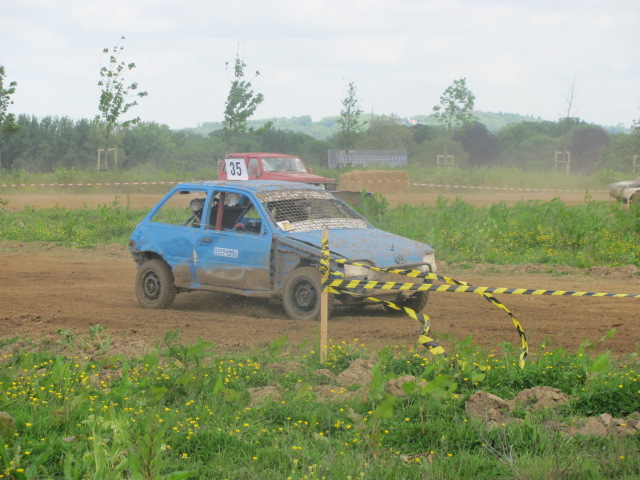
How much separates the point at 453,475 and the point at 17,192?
95.8 feet

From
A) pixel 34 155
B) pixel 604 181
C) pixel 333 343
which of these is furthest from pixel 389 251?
pixel 34 155

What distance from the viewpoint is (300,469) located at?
4.96 m

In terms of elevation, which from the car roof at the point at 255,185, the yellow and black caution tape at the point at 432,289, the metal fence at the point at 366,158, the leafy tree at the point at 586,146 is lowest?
the yellow and black caution tape at the point at 432,289

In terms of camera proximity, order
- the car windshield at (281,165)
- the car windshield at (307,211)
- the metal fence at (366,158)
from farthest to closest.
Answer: the metal fence at (366,158), the car windshield at (281,165), the car windshield at (307,211)

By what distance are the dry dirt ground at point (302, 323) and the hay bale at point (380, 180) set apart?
20489mm

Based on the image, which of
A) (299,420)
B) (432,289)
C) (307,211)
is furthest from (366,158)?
(299,420)

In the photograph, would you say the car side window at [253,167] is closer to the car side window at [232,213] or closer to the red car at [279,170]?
the red car at [279,170]

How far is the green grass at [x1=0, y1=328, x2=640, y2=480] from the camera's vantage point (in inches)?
191

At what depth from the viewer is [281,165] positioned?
2327cm

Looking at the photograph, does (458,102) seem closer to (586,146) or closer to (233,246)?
(586,146)

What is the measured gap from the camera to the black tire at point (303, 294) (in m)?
9.20

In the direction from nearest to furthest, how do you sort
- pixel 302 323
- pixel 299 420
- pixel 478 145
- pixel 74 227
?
pixel 299 420 < pixel 302 323 < pixel 74 227 < pixel 478 145

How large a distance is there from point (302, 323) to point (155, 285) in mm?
2593

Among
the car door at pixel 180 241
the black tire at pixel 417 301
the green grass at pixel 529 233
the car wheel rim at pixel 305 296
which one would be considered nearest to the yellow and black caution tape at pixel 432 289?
the car wheel rim at pixel 305 296
